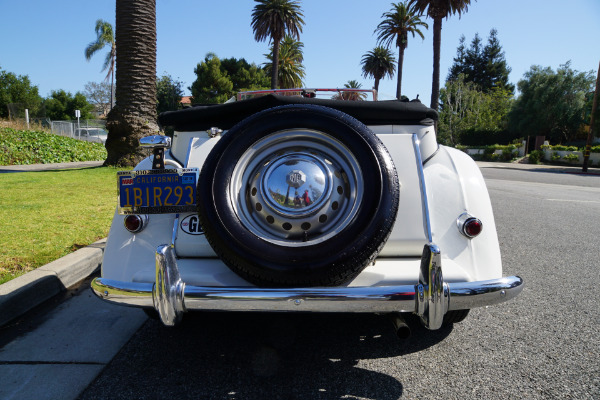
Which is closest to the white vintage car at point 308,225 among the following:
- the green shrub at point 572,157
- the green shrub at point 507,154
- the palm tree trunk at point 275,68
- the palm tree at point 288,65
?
the palm tree trunk at point 275,68

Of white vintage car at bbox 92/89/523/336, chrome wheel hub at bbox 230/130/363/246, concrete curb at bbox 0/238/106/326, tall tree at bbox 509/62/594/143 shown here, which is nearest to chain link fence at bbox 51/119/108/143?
concrete curb at bbox 0/238/106/326

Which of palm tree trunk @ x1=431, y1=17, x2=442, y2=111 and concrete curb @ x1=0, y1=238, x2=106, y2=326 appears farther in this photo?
palm tree trunk @ x1=431, y1=17, x2=442, y2=111

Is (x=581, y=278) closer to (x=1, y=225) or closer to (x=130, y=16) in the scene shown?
(x=1, y=225)

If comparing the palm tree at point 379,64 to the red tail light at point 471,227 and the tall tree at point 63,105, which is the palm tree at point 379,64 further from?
the red tail light at point 471,227

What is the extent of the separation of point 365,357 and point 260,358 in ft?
1.96

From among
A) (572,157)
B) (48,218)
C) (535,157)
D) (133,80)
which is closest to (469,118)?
(535,157)

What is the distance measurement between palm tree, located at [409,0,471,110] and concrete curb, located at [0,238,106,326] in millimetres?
24869

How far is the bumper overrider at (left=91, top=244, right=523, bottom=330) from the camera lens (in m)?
1.81

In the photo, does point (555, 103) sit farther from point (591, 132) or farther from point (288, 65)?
point (288, 65)

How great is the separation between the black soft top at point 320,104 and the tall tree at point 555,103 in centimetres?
4790

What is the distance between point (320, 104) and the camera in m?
2.66

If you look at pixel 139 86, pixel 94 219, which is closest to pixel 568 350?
pixel 94 219

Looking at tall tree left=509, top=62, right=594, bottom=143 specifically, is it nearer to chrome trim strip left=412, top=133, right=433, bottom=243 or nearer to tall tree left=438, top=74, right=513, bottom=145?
tall tree left=438, top=74, right=513, bottom=145

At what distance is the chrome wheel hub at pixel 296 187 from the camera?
2.10 m
